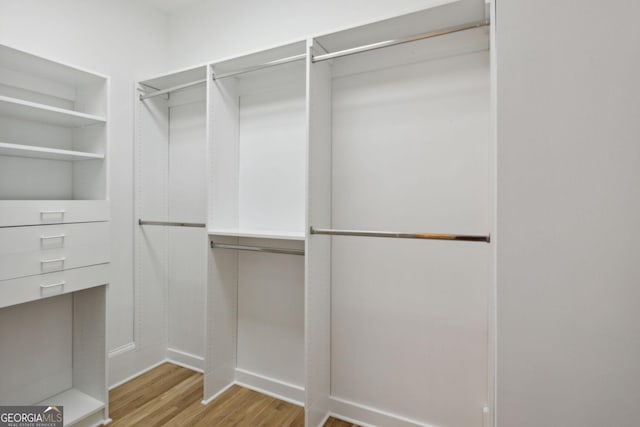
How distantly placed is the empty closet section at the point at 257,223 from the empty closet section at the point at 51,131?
71cm

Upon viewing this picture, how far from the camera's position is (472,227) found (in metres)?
1.64

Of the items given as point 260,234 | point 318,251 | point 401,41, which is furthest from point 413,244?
point 401,41

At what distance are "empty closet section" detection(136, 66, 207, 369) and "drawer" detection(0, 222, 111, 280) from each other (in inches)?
23.1

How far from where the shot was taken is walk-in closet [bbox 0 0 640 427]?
0.81 meters

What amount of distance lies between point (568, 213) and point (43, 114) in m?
2.51

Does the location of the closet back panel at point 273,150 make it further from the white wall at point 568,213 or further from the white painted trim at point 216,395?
the white wall at point 568,213

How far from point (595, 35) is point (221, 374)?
2586 mm

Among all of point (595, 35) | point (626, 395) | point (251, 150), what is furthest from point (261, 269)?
point (595, 35)

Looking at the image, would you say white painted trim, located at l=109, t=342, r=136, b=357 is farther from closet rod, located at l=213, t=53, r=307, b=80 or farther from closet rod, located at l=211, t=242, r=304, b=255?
closet rod, located at l=213, t=53, r=307, b=80

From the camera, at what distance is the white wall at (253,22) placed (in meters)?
1.87

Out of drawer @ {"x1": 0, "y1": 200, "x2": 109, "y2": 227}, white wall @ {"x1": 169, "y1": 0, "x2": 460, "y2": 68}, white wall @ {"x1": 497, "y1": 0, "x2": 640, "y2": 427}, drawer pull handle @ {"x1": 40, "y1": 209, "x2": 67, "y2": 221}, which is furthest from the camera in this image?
white wall @ {"x1": 169, "y1": 0, "x2": 460, "y2": 68}


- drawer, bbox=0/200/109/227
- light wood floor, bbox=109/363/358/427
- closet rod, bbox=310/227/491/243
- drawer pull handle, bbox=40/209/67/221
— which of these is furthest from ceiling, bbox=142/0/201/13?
light wood floor, bbox=109/363/358/427

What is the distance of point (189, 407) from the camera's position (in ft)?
6.65

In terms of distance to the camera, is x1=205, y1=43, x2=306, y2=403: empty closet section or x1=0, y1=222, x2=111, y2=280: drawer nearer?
x1=0, y1=222, x2=111, y2=280: drawer
